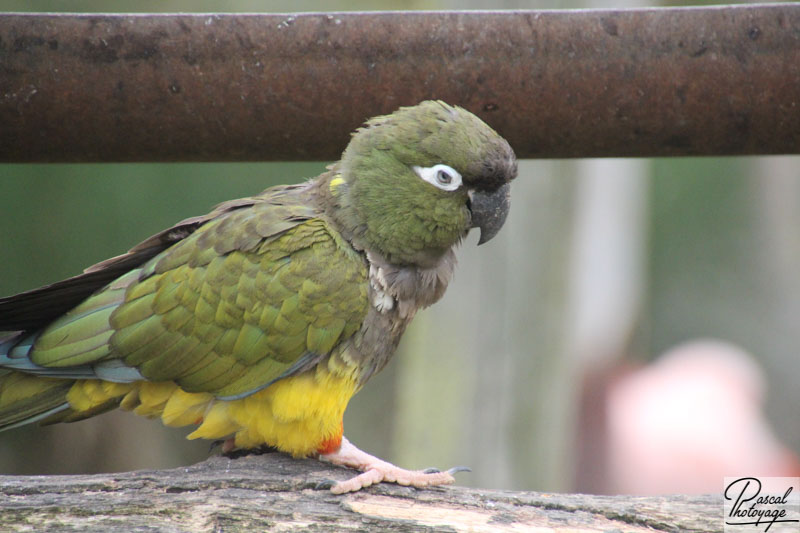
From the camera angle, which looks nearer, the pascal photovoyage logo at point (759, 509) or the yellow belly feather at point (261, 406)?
the pascal photovoyage logo at point (759, 509)

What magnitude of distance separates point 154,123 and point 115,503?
944 millimetres

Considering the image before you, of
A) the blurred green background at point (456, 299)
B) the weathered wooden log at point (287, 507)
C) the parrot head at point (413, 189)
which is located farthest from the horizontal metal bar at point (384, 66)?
the blurred green background at point (456, 299)

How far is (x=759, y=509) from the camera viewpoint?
199 centimetres

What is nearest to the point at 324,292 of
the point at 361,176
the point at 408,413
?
the point at 361,176

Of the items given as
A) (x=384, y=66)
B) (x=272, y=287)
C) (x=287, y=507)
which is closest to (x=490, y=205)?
(x=384, y=66)

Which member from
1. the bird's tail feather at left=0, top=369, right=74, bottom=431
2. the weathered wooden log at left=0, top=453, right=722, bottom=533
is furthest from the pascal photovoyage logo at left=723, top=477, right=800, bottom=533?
the bird's tail feather at left=0, top=369, right=74, bottom=431

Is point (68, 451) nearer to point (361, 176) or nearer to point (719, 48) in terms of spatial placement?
point (361, 176)

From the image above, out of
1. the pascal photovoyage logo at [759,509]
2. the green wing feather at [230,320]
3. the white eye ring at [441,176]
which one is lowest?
the pascal photovoyage logo at [759,509]

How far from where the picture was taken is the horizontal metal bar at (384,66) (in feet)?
6.62

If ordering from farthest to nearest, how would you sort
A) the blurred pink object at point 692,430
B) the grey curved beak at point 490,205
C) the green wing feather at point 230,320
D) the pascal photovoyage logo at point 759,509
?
the blurred pink object at point 692,430, the grey curved beak at point 490,205, the green wing feather at point 230,320, the pascal photovoyage logo at point 759,509

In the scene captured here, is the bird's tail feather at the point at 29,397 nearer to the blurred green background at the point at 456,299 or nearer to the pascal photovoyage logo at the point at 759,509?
the pascal photovoyage logo at the point at 759,509

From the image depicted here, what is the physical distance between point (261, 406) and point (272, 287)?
335 millimetres

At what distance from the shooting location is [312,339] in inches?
82.9

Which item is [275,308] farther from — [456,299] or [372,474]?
[456,299]
